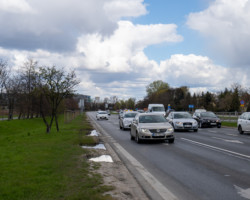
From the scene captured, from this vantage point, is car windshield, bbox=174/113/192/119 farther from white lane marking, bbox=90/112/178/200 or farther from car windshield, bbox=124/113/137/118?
white lane marking, bbox=90/112/178/200

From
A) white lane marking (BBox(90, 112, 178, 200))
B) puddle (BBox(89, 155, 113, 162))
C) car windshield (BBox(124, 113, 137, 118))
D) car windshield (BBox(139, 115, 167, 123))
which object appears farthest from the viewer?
car windshield (BBox(124, 113, 137, 118))

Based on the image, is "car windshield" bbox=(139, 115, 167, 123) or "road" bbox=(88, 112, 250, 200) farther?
"car windshield" bbox=(139, 115, 167, 123)

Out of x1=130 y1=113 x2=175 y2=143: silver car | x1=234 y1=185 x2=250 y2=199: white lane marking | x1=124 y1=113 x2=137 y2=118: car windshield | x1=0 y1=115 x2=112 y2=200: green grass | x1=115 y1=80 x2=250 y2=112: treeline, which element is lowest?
x1=234 y1=185 x2=250 y2=199: white lane marking

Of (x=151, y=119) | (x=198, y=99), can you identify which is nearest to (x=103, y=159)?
(x=151, y=119)

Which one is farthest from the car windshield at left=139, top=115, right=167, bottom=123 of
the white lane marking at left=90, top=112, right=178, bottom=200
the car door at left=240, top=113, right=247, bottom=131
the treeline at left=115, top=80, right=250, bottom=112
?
the treeline at left=115, top=80, right=250, bottom=112

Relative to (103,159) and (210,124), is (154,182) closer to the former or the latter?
(103,159)

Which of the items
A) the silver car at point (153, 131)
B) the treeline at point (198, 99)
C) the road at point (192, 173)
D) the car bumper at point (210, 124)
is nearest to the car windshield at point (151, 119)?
the silver car at point (153, 131)

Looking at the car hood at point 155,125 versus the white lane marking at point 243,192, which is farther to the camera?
the car hood at point 155,125

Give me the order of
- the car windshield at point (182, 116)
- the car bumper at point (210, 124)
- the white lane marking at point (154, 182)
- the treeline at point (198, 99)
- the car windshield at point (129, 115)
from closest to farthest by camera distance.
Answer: the white lane marking at point (154, 182) < the car windshield at point (182, 116) < the car windshield at point (129, 115) < the car bumper at point (210, 124) < the treeline at point (198, 99)

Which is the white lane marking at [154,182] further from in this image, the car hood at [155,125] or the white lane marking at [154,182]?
the car hood at [155,125]

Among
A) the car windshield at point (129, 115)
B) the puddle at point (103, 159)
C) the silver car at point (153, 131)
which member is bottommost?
the puddle at point (103, 159)

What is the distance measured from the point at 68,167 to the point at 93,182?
1.72m

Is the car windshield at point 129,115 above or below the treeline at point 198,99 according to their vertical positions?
below

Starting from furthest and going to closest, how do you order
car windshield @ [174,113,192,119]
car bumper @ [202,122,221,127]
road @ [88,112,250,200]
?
car bumper @ [202,122,221,127] → car windshield @ [174,113,192,119] → road @ [88,112,250,200]
